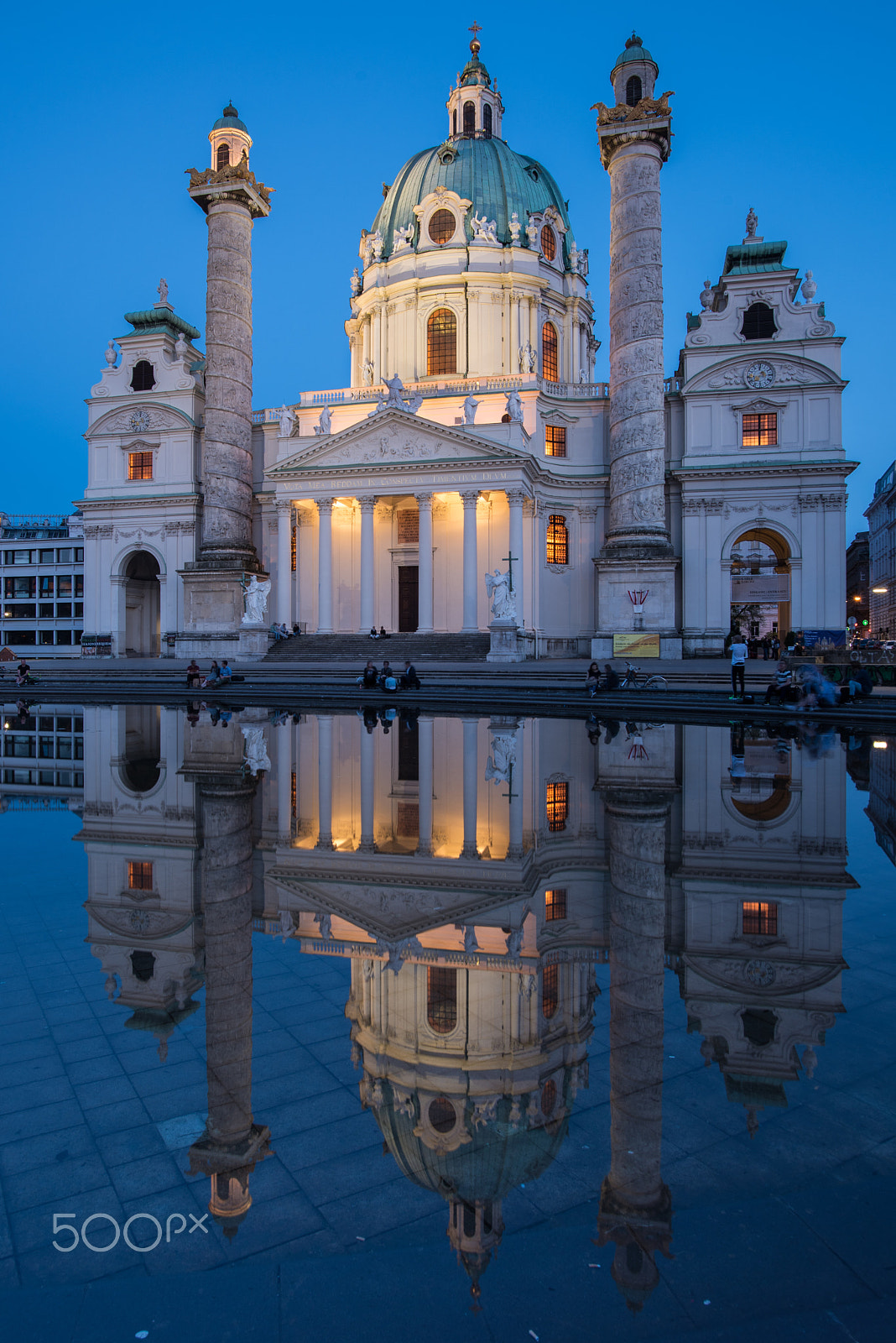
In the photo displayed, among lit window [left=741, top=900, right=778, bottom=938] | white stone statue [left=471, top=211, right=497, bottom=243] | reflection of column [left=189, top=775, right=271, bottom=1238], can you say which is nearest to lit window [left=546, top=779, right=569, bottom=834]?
lit window [left=741, top=900, right=778, bottom=938]

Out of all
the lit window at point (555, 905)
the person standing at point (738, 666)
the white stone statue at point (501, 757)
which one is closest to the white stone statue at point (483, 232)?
the person standing at point (738, 666)

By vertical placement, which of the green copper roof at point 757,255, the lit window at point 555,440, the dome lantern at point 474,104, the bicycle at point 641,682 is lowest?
the bicycle at point 641,682

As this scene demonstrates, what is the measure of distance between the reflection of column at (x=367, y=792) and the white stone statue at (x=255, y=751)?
1464 mm

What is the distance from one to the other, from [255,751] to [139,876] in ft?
22.3

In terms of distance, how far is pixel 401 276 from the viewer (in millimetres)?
47219

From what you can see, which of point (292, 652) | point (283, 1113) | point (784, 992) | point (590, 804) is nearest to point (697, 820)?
point (590, 804)

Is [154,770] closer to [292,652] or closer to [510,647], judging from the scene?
[510,647]

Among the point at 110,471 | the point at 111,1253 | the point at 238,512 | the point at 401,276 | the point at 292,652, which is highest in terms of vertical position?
the point at 401,276

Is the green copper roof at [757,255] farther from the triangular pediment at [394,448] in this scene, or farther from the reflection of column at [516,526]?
the reflection of column at [516,526]

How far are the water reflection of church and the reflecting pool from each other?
0.02 metres

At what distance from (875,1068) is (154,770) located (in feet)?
33.3

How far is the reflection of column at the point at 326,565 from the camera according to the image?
38.6 meters

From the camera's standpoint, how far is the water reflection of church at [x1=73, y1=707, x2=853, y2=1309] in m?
3.15

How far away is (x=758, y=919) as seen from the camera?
5461 mm
